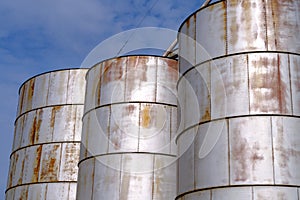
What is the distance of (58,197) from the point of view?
18.2 meters

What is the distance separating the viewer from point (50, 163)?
18.7 metres

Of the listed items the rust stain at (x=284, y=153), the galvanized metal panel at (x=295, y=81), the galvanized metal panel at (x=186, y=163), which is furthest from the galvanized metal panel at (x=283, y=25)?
the galvanized metal panel at (x=186, y=163)

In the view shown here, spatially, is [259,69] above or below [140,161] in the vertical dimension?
above

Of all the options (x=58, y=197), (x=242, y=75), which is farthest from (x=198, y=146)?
(x=58, y=197)

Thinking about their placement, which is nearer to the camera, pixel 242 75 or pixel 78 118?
pixel 242 75

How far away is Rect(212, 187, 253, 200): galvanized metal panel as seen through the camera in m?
10.8

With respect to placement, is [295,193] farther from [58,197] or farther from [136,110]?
[58,197]

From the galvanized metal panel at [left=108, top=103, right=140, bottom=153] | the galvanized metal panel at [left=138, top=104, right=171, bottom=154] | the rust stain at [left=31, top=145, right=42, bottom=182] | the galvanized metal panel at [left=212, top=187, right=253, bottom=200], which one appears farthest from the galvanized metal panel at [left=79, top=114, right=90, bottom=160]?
the galvanized metal panel at [left=212, top=187, right=253, bottom=200]

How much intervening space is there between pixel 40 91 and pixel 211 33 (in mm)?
9511

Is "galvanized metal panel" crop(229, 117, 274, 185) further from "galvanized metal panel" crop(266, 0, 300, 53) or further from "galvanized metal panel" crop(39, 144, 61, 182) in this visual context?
"galvanized metal panel" crop(39, 144, 61, 182)

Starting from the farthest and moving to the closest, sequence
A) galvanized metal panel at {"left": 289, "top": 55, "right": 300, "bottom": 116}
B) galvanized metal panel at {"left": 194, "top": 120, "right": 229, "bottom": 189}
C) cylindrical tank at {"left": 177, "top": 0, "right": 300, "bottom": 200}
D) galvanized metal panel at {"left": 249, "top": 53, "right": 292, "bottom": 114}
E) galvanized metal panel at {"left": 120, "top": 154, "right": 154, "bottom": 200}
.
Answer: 1. galvanized metal panel at {"left": 120, "top": 154, "right": 154, "bottom": 200}
2. galvanized metal panel at {"left": 289, "top": 55, "right": 300, "bottom": 116}
3. galvanized metal panel at {"left": 249, "top": 53, "right": 292, "bottom": 114}
4. galvanized metal panel at {"left": 194, "top": 120, "right": 229, "bottom": 189}
5. cylindrical tank at {"left": 177, "top": 0, "right": 300, "bottom": 200}

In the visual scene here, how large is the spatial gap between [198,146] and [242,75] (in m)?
1.92

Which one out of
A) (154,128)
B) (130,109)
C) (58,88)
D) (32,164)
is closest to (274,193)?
(154,128)

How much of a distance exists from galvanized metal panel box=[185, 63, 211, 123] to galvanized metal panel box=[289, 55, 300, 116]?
1.90 m
